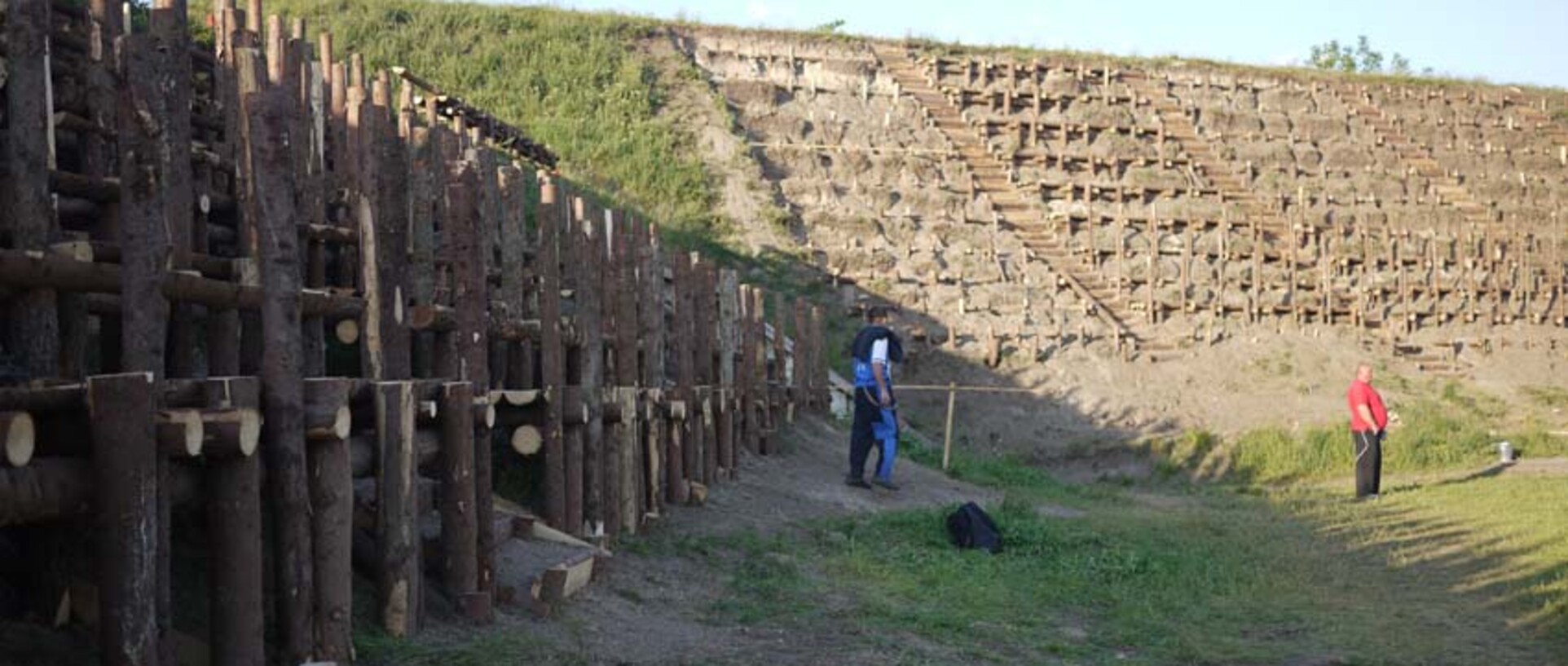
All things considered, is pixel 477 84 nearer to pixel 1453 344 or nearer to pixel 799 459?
pixel 799 459

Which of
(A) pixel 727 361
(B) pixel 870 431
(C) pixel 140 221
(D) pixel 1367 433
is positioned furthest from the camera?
(D) pixel 1367 433

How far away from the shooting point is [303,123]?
9.17m

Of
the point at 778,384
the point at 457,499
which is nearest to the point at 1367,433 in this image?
the point at 778,384

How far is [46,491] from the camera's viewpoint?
4.70 meters

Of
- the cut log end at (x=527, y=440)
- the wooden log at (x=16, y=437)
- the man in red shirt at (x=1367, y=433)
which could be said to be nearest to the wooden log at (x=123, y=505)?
the wooden log at (x=16, y=437)

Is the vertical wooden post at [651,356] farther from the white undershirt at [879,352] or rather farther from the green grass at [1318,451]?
the green grass at [1318,451]

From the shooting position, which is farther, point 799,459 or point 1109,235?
point 1109,235

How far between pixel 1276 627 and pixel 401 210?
5.12 m

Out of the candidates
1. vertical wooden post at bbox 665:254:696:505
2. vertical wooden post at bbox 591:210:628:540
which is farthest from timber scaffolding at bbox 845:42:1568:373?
vertical wooden post at bbox 591:210:628:540

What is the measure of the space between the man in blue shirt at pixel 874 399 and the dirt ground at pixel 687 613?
1263mm

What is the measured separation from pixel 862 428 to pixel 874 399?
1.12 ft

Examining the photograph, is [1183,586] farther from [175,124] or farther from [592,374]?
[175,124]

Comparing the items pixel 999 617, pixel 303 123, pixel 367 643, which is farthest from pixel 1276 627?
pixel 303 123

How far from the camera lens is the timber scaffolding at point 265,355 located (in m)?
5.15
